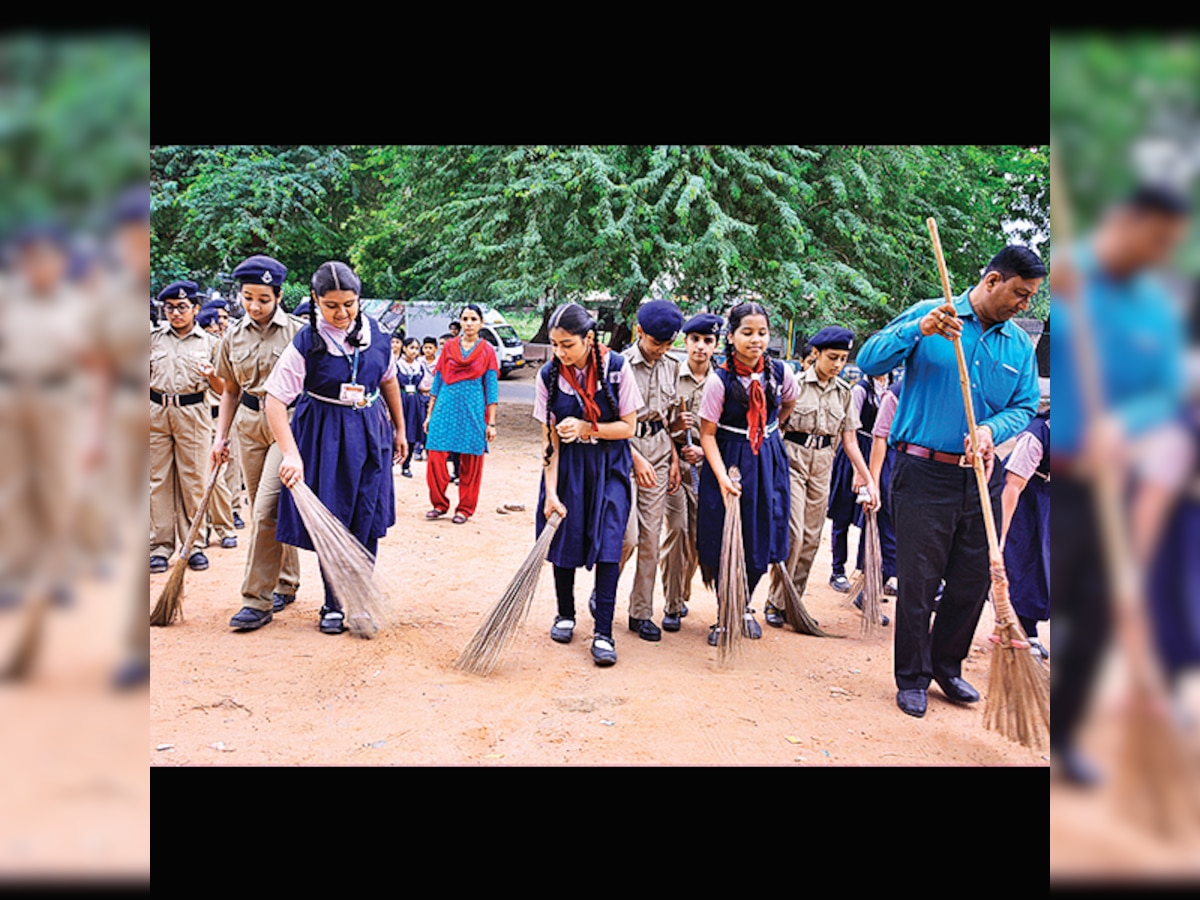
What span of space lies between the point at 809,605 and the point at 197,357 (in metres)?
4.85

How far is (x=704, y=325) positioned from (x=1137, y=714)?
3996 millimetres

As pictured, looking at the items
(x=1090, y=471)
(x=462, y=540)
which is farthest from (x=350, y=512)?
(x=1090, y=471)

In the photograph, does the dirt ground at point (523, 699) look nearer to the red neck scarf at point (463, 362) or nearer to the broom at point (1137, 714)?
the broom at point (1137, 714)

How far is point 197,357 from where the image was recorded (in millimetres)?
6172

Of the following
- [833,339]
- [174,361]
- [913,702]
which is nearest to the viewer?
[913,702]

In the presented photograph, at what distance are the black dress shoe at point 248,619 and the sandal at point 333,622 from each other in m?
0.35

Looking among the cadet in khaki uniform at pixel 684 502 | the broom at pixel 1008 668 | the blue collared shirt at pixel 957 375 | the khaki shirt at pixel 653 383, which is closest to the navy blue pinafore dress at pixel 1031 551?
the blue collared shirt at pixel 957 375

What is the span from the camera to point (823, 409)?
5.76 m

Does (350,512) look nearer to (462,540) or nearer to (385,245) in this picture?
(462,540)

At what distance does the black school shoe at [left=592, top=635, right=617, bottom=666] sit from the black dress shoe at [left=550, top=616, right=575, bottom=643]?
31 centimetres

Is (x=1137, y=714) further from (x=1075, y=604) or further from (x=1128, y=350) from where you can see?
(x=1128, y=350)

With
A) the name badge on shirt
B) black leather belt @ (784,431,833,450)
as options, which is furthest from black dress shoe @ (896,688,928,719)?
the name badge on shirt

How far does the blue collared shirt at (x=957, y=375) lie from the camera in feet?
13.1

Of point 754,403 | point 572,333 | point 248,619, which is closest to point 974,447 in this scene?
point 754,403
